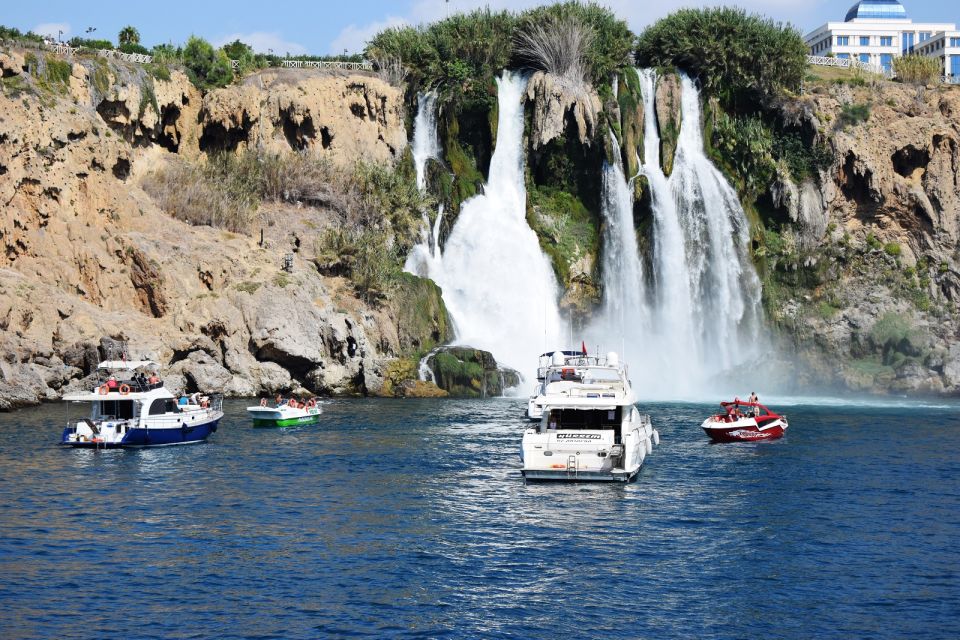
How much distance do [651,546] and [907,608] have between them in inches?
312

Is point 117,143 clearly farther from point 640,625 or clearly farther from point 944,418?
point 640,625

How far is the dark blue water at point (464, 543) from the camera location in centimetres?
2659

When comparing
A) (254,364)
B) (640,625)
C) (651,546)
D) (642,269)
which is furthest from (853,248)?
(640,625)

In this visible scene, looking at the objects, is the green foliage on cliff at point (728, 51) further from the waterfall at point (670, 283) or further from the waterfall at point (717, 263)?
the waterfall at point (670, 283)

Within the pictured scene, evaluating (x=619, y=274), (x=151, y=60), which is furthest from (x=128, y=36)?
(x=619, y=274)

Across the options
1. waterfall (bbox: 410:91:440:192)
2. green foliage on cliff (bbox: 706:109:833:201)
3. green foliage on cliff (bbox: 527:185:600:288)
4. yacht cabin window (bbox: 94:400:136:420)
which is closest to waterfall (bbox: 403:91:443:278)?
waterfall (bbox: 410:91:440:192)

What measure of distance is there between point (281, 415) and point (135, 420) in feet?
32.6

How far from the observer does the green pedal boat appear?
6112 centimetres

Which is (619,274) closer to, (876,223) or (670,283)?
(670,283)

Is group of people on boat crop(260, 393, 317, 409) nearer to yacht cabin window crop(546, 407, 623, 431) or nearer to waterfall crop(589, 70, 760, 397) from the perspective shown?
yacht cabin window crop(546, 407, 623, 431)

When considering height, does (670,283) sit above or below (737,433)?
above

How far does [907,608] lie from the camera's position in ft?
89.8

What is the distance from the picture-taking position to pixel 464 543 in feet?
111

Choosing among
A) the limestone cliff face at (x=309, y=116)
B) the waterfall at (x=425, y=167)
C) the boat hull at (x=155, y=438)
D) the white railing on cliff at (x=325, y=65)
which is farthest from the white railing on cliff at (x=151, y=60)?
the boat hull at (x=155, y=438)
